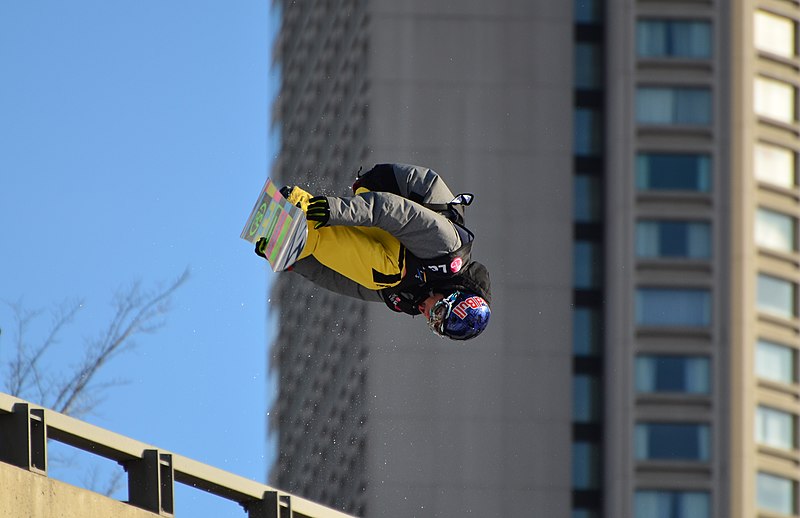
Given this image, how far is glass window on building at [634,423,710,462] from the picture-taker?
46062 mm

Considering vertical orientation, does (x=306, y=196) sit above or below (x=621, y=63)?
below

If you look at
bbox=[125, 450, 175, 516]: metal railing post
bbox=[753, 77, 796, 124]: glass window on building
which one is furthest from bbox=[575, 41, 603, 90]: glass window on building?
bbox=[125, 450, 175, 516]: metal railing post

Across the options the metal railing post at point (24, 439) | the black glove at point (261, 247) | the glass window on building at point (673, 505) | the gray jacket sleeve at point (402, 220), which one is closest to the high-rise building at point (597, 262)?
the glass window on building at point (673, 505)

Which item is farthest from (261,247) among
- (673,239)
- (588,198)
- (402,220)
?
(588,198)

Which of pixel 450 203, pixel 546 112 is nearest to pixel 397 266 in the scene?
pixel 450 203

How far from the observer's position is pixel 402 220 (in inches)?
410

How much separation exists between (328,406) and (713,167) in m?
19.1

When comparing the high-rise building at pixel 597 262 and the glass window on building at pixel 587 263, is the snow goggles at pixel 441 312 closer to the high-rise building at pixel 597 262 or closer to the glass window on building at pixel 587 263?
the high-rise building at pixel 597 262

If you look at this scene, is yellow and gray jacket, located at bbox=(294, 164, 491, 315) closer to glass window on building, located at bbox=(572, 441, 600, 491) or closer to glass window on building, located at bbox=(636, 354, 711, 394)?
glass window on building, located at bbox=(636, 354, 711, 394)

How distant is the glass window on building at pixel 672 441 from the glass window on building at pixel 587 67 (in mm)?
10833

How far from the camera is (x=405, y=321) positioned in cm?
4953

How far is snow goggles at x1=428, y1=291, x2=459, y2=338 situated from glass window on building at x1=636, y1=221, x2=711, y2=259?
124 ft

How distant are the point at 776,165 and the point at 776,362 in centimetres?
602

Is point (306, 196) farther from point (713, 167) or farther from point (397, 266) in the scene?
point (713, 167)
